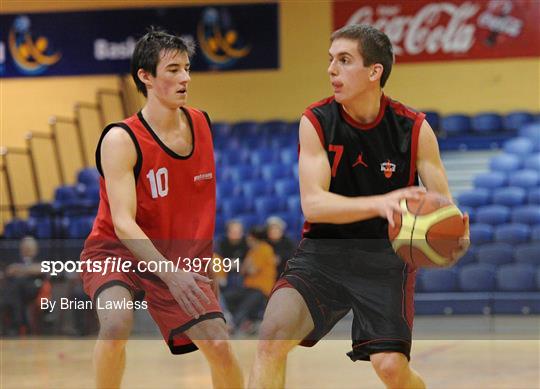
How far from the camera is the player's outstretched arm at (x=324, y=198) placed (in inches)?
151

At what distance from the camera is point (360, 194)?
4.25m

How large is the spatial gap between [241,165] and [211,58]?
222 cm

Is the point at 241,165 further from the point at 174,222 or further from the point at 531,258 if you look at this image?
the point at 174,222

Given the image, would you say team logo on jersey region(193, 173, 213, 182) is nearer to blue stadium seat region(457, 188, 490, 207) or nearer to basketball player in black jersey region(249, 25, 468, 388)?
basketball player in black jersey region(249, 25, 468, 388)

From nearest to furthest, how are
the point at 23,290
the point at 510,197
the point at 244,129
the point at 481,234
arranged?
the point at 23,290 < the point at 481,234 < the point at 510,197 < the point at 244,129

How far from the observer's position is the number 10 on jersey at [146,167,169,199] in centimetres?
452

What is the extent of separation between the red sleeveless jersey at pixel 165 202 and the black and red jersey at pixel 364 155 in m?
0.60

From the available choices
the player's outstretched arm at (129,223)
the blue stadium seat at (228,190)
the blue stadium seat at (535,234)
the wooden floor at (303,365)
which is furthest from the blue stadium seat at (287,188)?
the player's outstretched arm at (129,223)

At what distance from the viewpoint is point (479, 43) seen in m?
14.9

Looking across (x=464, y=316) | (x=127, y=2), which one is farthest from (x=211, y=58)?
(x=464, y=316)

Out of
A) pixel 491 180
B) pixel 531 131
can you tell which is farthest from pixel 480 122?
pixel 491 180

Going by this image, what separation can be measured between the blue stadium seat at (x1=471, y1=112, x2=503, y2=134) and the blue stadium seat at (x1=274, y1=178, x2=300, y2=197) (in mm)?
2820

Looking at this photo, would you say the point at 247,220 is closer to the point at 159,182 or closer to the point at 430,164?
the point at 159,182

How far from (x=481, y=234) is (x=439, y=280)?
3.09 feet
